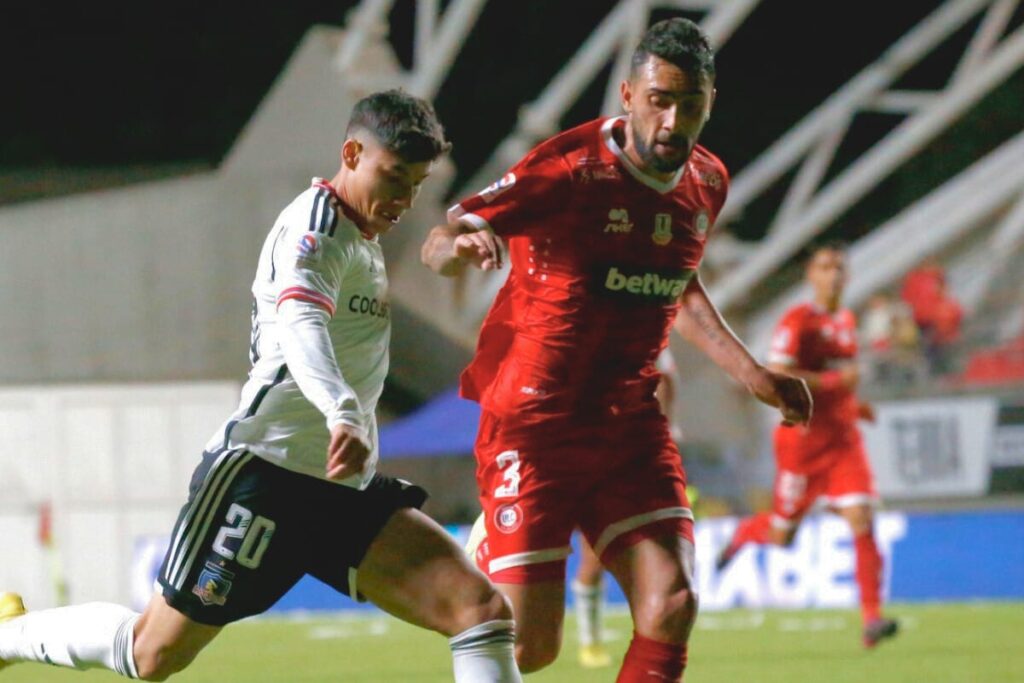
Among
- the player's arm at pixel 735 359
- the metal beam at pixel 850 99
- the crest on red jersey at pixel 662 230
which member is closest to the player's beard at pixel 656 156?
the crest on red jersey at pixel 662 230

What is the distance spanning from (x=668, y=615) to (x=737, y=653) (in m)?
5.19

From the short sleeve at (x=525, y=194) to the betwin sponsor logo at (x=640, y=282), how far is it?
27cm

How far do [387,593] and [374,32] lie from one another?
637 inches

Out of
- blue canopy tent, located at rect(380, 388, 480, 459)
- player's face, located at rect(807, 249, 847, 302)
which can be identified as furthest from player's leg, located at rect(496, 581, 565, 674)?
blue canopy tent, located at rect(380, 388, 480, 459)

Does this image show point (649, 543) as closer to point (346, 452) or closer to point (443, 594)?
point (443, 594)

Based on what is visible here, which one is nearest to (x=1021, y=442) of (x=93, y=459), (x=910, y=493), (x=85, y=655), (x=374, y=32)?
(x=910, y=493)

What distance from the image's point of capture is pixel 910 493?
17531 millimetres

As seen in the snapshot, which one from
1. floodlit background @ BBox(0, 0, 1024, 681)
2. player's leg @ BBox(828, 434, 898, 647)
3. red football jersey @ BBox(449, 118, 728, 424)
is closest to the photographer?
red football jersey @ BBox(449, 118, 728, 424)

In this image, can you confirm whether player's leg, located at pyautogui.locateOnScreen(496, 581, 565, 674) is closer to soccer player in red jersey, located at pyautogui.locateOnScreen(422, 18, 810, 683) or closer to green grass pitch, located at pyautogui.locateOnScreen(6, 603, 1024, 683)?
soccer player in red jersey, located at pyautogui.locateOnScreen(422, 18, 810, 683)

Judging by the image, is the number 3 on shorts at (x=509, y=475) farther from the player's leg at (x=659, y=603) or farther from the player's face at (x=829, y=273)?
the player's face at (x=829, y=273)

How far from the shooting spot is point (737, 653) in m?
10.2

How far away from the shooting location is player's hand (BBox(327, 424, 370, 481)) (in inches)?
165

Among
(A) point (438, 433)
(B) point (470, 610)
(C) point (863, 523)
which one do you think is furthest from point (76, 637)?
(A) point (438, 433)

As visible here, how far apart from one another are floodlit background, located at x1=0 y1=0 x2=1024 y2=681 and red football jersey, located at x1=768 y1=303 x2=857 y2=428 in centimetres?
411
